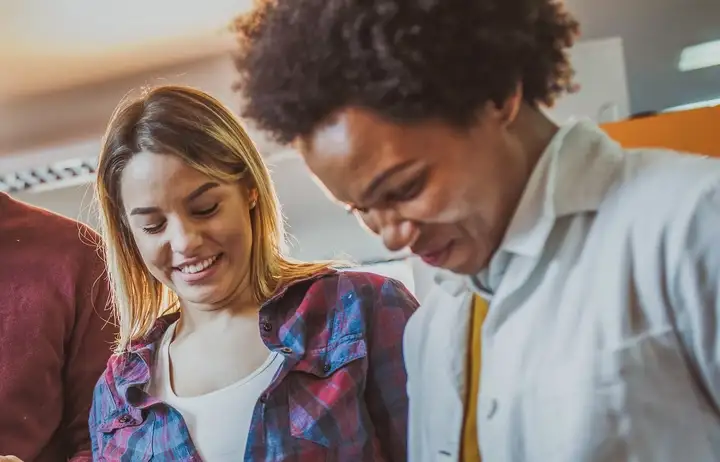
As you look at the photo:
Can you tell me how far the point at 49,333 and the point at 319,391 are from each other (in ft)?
1.37

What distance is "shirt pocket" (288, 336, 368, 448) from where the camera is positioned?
0.72 metres

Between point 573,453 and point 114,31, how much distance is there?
150 centimetres

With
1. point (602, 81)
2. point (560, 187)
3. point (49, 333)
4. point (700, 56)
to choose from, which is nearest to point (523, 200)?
point (560, 187)

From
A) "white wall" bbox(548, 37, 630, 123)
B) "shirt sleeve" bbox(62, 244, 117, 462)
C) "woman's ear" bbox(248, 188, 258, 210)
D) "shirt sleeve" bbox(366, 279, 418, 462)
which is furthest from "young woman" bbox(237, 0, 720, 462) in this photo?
"white wall" bbox(548, 37, 630, 123)

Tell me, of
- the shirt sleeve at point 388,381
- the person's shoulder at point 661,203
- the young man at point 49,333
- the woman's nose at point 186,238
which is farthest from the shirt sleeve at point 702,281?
the young man at point 49,333

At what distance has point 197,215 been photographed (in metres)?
0.75

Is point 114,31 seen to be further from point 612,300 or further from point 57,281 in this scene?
point 612,300

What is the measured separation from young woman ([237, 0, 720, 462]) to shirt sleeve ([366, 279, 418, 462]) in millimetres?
209

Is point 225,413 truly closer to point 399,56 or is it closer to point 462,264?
point 462,264

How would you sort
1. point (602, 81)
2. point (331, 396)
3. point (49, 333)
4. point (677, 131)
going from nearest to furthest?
point (331, 396) < point (49, 333) < point (677, 131) < point (602, 81)

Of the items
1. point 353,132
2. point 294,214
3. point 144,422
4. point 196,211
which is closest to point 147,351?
point 144,422

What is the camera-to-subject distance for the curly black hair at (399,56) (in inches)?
17.0

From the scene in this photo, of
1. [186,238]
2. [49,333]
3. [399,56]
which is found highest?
[399,56]

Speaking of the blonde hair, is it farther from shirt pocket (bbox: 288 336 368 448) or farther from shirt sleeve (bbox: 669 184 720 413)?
shirt sleeve (bbox: 669 184 720 413)
